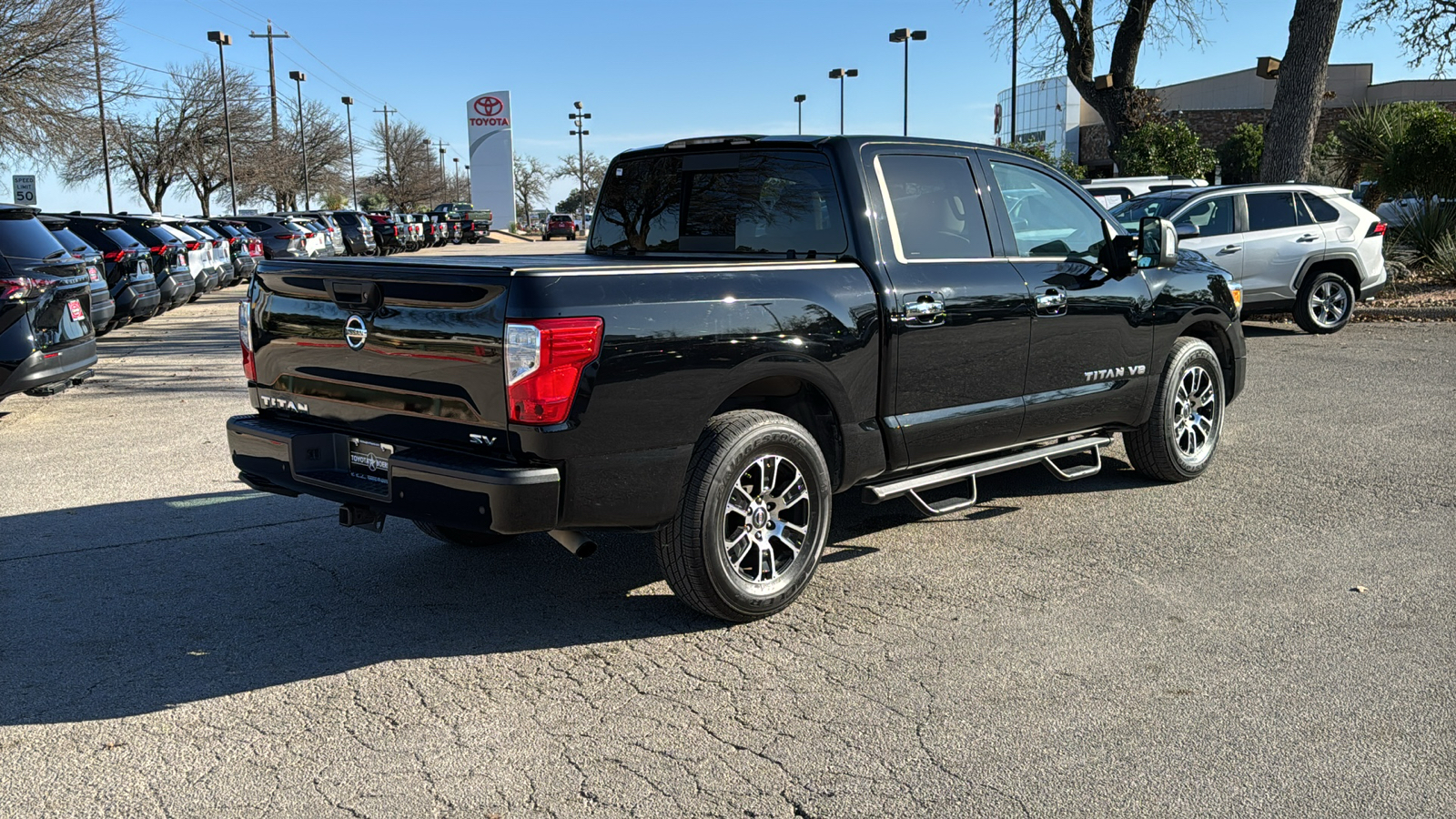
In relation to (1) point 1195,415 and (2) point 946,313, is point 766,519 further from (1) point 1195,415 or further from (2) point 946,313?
(1) point 1195,415

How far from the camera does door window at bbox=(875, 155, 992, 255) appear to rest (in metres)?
5.52

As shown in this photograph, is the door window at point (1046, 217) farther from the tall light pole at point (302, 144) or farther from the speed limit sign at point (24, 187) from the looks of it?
the tall light pole at point (302, 144)

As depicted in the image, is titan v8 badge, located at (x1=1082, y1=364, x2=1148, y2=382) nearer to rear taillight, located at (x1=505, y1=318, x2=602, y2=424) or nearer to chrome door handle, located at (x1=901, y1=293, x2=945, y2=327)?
chrome door handle, located at (x1=901, y1=293, x2=945, y2=327)

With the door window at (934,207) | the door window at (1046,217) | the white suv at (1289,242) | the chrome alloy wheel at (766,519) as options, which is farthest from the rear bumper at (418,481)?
the white suv at (1289,242)

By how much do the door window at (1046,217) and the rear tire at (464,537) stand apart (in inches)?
116

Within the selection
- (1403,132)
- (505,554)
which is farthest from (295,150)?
(505,554)

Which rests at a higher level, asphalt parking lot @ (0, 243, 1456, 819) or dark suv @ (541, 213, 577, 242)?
dark suv @ (541, 213, 577, 242)

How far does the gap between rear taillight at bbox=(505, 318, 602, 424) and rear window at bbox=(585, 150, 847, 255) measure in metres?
1.60

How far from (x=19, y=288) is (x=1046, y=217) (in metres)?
7.22

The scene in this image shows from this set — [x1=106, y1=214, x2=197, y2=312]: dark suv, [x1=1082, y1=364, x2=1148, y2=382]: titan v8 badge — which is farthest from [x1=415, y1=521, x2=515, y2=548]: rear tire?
[x1=106, y1=214, x2=197, y2=312]: dark suv

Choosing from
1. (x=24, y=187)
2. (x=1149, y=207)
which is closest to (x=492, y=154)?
(x=24, y=187)

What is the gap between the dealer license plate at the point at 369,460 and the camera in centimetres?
461

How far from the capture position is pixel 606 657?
4.49 m

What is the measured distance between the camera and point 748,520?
4.78 metres
